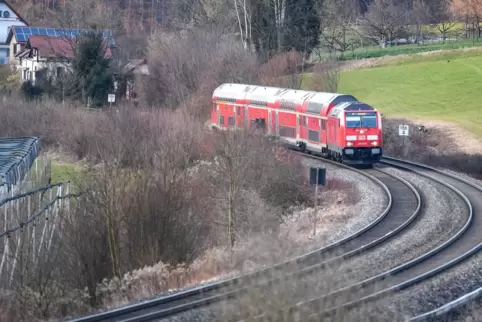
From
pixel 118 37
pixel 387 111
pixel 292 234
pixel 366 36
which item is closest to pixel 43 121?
pixel 387 111

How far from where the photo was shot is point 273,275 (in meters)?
12.8

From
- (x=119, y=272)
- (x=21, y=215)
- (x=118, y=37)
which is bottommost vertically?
(x=119, y=272)

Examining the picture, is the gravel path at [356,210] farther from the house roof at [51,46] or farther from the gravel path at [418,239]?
the house roof at [51,46]

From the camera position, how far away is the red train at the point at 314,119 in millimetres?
31766

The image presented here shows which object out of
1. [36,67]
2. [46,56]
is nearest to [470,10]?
[46,56]

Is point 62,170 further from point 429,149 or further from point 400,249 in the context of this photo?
point 400,249

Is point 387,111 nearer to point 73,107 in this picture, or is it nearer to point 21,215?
point 73,107

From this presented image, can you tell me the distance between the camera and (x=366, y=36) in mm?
92562

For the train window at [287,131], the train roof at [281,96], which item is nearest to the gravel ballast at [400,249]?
the train roof at [281,96]

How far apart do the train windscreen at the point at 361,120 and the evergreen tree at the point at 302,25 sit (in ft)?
97.8

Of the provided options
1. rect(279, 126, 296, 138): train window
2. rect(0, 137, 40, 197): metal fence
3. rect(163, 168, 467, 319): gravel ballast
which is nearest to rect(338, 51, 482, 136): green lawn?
rect(279, 126, 296, 138): train window

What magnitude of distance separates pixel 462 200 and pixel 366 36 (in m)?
68.4

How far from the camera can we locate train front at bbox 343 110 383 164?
104 ft

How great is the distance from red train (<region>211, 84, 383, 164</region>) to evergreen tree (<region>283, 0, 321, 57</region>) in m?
21.0
